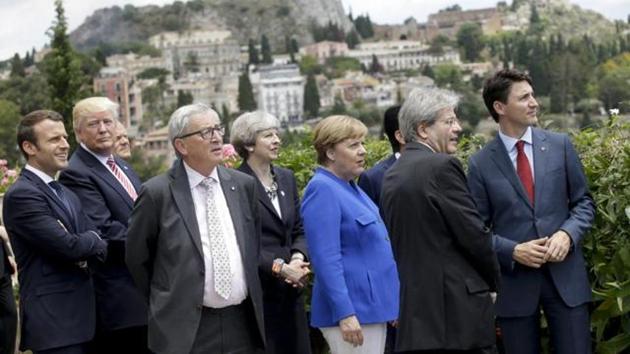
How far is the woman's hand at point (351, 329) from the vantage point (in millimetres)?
3965

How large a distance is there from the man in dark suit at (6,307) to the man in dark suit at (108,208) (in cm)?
68

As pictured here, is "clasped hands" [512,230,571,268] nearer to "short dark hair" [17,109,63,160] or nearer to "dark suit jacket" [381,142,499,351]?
"dark suit jacket" [381,142,499,351]

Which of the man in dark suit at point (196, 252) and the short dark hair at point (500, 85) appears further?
the short dark hair at point (500, 85)

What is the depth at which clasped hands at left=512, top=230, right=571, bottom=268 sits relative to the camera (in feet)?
13.1

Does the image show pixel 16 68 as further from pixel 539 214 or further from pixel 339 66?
pixel 539 214

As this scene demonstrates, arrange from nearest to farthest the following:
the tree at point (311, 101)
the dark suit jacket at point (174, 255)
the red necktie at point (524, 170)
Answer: the dark suit jacket at point (174, 255) < the red necktie at point (524, 170) < the tree at point (311, 101)

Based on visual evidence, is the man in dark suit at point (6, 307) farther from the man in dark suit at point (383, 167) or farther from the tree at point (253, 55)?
the tree at point (253, 55)

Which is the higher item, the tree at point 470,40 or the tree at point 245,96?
the tree at point 470,40

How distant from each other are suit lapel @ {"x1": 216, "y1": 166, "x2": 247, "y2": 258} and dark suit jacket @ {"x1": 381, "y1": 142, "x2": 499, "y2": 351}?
0.58m

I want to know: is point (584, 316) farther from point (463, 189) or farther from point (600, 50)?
point (600, 50)

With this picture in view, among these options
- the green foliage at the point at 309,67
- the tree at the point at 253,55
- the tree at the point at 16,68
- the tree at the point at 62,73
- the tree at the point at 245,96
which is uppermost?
the tree at the point at 62,73

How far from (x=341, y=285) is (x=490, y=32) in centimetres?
18465

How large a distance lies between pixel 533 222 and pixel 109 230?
5.88 ft

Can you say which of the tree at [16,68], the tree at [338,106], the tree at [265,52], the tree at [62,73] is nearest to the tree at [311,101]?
the tree at [338,106]
